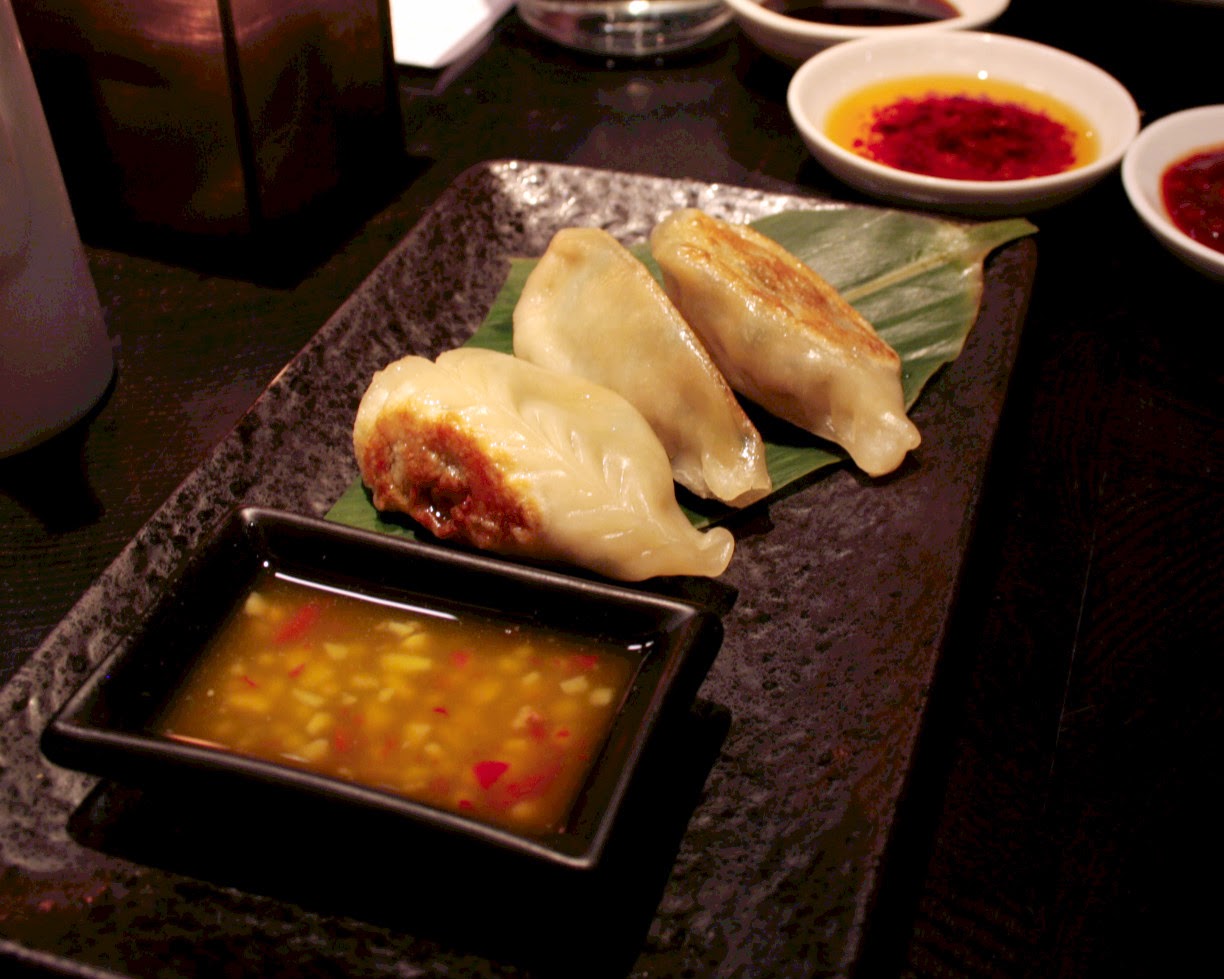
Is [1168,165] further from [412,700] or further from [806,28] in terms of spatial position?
[412,700]

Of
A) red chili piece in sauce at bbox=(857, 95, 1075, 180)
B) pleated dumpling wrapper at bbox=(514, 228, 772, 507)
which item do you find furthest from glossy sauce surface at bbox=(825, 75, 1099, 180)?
pleated dumpling wrapper at bbox=(514, 228, 772, 507)

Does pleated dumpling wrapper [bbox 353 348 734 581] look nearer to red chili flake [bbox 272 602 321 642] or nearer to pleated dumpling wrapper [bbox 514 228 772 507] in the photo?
pleated dumpling wrapper [bbox 514 228 772 507]

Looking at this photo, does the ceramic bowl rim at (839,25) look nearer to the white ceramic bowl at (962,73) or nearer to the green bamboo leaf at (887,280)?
the white ceramic bowl at (962,73)

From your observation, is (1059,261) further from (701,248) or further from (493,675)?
(493,675)

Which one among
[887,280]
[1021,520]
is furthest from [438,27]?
[1021,520]

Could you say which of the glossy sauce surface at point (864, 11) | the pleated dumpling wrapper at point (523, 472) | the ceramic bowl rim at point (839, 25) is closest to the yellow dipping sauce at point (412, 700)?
the pleated dumpling wrapper at point (523, 472)
